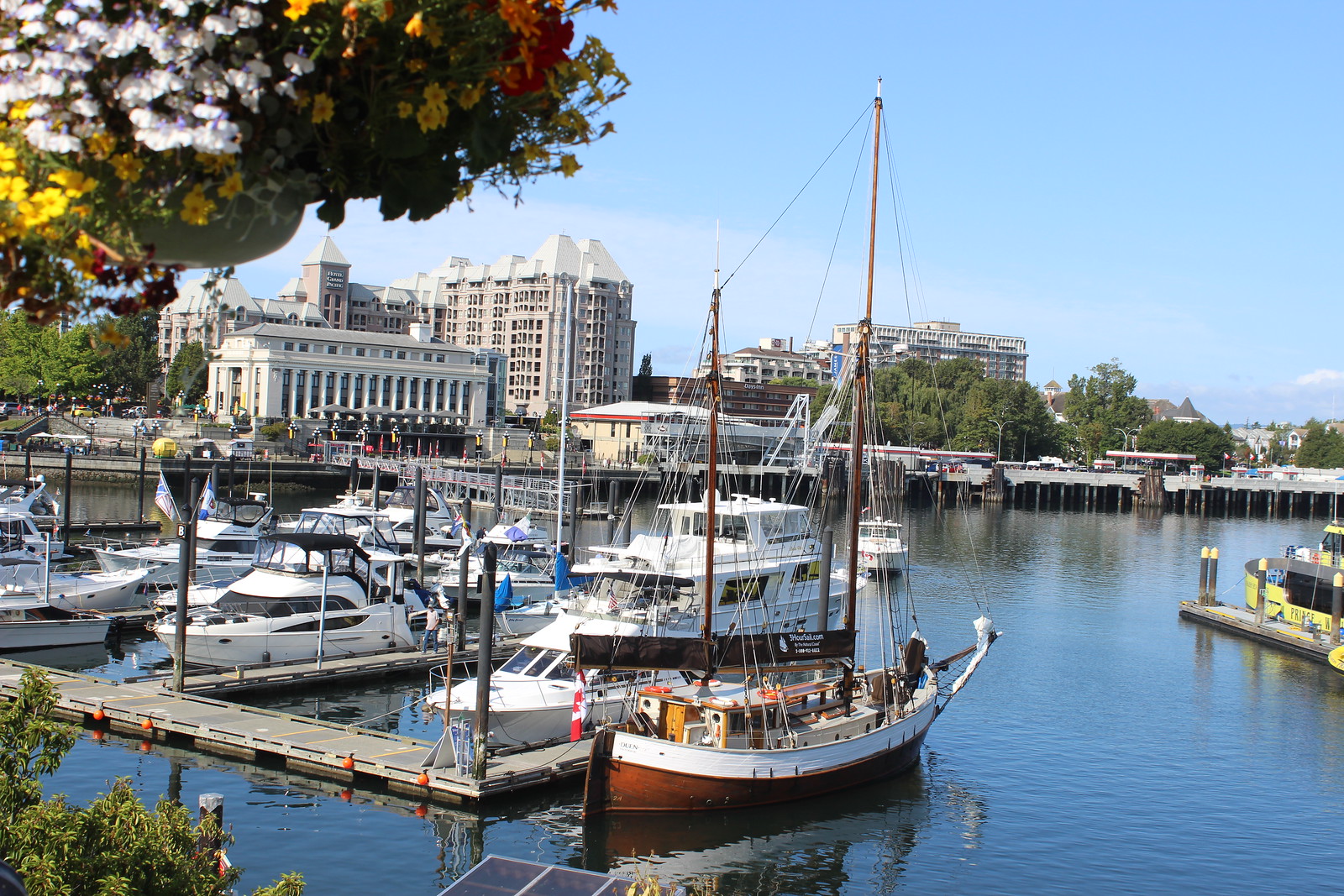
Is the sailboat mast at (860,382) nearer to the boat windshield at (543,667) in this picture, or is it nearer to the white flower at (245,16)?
the boat windshield at (543,667)

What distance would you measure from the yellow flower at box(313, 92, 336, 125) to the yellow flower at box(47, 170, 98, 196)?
0.58 metres

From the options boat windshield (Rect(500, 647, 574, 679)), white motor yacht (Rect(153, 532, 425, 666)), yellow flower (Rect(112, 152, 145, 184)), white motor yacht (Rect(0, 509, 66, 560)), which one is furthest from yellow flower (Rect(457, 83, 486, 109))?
white motor yacht (Rect(0, 509, 66, 560))

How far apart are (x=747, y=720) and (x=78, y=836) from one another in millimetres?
16554

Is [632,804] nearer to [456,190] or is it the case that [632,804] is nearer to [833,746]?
[833,746]

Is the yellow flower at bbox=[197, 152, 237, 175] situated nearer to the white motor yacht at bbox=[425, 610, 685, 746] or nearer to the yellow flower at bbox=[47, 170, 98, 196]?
the yellow flower at bbox=[47, 170, 98, 196]

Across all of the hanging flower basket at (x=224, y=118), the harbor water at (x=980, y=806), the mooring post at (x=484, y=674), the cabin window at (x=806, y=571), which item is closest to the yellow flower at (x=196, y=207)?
the hanging flower basket at (x=224, y=118)

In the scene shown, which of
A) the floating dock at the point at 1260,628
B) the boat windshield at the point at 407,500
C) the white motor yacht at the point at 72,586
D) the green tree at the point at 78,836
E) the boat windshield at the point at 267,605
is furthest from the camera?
the boat windshield at the point at 407,500

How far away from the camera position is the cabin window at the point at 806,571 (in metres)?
37.3

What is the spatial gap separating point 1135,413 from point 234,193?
629 feet

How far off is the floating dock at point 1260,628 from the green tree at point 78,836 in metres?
43.6

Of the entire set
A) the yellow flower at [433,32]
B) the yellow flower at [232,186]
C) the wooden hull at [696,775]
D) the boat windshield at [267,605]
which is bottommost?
the wooden hull at [696,775]

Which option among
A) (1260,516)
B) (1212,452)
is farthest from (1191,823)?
(1212,452)

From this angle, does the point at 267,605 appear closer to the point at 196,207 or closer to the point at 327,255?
the point at 196,207

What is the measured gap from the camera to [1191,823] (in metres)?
24.4
